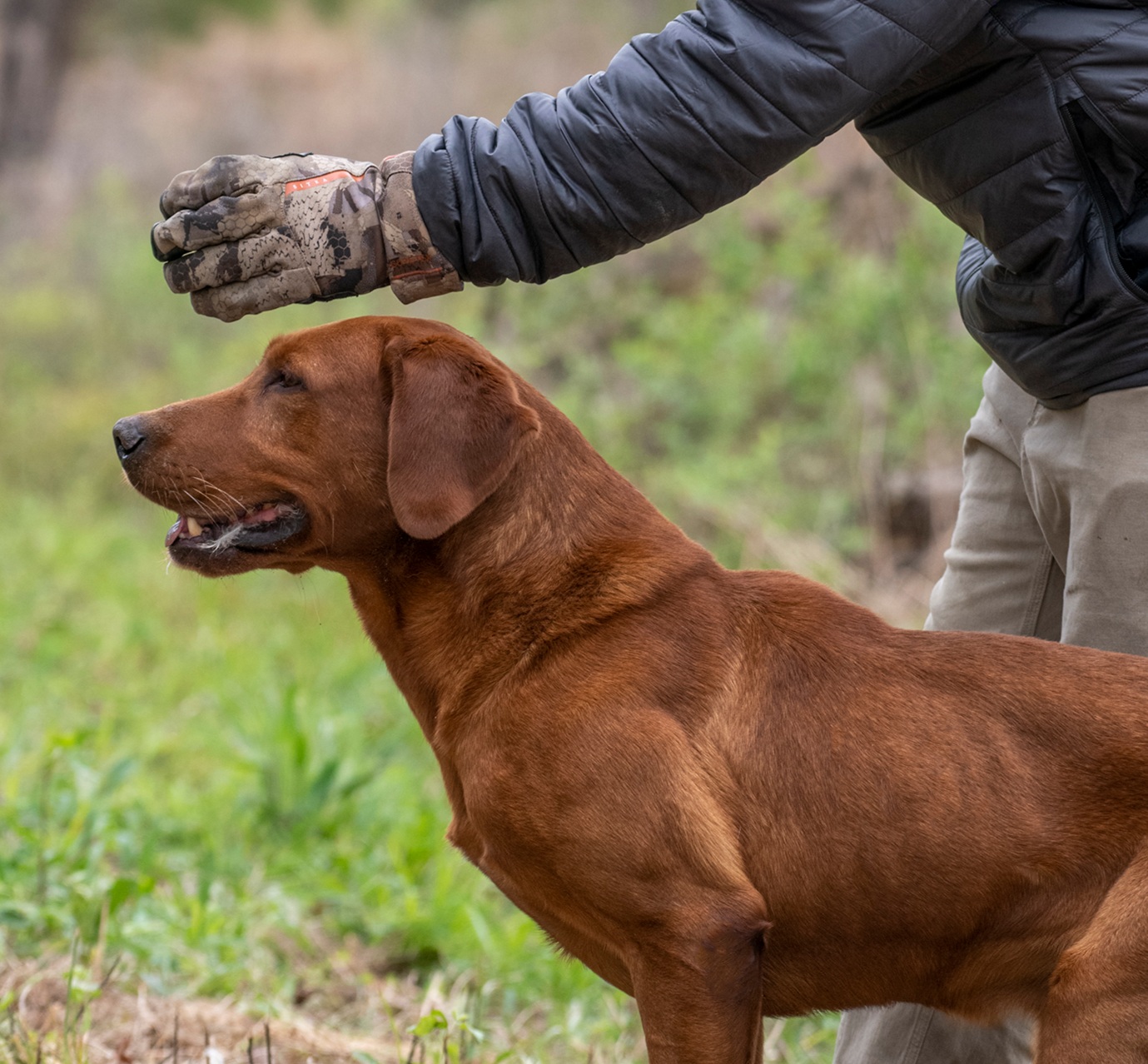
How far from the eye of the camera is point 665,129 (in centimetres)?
259

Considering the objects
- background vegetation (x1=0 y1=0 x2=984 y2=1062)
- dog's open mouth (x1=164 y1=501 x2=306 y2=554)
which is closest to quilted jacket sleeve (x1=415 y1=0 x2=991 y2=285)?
dog's open mouth (x1=164 y1=501 x2=306 y2=554)

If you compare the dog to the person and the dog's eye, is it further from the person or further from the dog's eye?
the person

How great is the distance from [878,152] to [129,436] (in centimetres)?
184

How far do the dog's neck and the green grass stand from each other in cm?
148

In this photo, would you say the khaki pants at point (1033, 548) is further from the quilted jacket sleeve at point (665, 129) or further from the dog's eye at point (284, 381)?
the dog's eye at point (284, 381)

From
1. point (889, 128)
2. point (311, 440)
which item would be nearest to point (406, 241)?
point (311, 440)

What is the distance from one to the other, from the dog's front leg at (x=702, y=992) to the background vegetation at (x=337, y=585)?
746mm

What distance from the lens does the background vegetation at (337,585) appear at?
4.49 m

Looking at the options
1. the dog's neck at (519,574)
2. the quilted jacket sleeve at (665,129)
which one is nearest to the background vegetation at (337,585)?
the dog's neck at (519,574)

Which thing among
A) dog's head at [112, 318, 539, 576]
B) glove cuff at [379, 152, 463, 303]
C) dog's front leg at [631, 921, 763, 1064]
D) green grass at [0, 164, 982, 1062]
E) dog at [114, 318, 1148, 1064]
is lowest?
green grass at [0, 164, 982, 1062]

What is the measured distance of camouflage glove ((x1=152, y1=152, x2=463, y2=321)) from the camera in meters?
2.73

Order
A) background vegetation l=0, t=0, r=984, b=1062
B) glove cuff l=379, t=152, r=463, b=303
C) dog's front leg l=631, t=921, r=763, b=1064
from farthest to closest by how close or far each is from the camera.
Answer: background vegetation l=0, t=0, r=984, b=1062, glove cuff l=379, t=152, r=463, b=303, dog's front leg l=631, t=921, r=763, b=1064

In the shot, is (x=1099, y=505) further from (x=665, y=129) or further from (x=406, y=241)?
(x=406, y=241)

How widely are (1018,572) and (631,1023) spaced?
2057 mm
